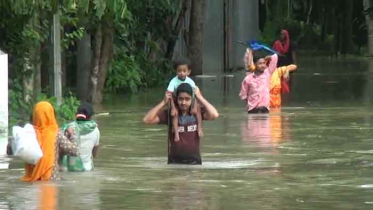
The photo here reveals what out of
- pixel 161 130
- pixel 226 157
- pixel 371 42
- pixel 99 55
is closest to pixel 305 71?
pixel 371 42

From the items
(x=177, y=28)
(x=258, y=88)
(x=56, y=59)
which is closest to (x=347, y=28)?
(x=177, y=28)

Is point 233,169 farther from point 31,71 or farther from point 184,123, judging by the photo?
point 31,71

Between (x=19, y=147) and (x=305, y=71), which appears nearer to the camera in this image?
(x=19, y=147)

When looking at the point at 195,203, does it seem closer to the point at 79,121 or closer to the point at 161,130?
the point at 79,121

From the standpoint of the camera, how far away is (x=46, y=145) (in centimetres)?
1048

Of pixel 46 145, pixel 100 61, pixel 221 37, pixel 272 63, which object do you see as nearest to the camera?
pixel 46 145

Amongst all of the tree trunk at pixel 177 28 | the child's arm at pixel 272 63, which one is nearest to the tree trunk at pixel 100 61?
the child's arm at pixel 272 63

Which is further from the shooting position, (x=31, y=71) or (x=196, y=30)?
(x=196, y=30)

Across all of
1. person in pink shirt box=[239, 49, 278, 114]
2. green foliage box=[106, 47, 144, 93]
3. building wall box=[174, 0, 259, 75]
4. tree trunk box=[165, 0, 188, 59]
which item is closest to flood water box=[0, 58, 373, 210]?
person in pink shirt box=[239, 49, 278, 114]

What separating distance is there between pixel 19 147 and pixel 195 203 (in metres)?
1.97

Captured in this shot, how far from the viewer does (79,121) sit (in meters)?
11.2

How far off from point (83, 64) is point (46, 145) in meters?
12.3

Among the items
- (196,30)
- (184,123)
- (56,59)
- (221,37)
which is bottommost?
(184,123)

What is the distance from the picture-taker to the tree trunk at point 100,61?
21047mm
